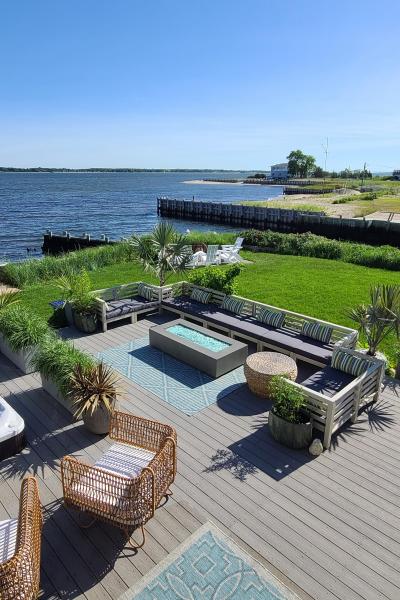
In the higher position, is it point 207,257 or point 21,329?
point 21,329

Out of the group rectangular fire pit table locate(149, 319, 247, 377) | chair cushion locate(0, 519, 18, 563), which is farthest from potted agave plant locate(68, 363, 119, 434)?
rectangular fire pit table locate(149, 319, 247, 377)

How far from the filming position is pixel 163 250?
39.0 feet

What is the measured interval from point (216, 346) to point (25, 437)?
4.29 meters

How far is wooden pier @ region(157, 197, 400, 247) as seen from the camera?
3106 cm

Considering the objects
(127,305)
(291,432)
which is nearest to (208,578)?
(291,432)

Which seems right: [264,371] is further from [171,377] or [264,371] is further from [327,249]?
[327,249]

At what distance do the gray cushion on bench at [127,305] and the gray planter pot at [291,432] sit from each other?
5.91 metres

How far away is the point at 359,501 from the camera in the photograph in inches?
199

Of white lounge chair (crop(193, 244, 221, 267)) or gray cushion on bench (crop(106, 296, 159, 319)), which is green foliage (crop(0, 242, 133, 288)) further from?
gray cushion on bench (crop(106, 296, 159, 319))

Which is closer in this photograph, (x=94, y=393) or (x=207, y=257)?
(x=94, y=393)

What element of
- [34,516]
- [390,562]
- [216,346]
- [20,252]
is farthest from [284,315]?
[20,252]

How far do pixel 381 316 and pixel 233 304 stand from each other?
13.0 ft

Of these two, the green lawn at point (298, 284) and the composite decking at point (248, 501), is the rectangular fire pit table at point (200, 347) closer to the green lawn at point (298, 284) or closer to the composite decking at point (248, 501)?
the composite decking at point (248, 501)

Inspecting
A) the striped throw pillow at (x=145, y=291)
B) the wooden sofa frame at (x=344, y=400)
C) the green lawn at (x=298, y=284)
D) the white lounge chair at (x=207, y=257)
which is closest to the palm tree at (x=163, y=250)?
the striped throw pillow at (x=145, y=291)
